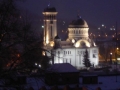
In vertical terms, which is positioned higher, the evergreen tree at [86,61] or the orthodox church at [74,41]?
the orthodox church at [74,41]

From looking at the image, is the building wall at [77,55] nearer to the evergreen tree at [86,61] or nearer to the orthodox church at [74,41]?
the orthodox church at [74,41]

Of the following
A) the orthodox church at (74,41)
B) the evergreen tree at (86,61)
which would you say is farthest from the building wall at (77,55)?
the evergreen tree at (86,61)

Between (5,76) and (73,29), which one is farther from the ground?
(73,29)

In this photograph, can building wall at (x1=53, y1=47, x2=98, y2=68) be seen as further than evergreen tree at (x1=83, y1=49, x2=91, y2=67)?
Yes

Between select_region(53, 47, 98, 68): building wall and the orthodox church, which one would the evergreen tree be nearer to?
select_region(53, 47, 98, 68): building wall

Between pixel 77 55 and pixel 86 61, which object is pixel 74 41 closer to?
pixel 77 55

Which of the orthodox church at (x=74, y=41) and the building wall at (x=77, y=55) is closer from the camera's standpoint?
the building wall at (x=77, y=55)

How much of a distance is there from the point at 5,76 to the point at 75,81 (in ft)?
39.0

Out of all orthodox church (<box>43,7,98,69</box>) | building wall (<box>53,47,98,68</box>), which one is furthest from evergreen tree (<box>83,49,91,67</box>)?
orthodox church (<box>43,7,98,69</box>)

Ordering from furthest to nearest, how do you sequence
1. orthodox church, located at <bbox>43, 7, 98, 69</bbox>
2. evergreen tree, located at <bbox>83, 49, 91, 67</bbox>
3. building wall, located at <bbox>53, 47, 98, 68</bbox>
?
orthodox church, located at <bbox>43, 7, 98, 69</bbox> < building wall, located at <bbox>53, 47, 98, 68</bbox> < evergreen tree, located at <bbox>83, 49, 91, 67</bbox>

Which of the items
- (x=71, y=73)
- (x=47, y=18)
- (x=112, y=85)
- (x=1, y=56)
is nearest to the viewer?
(x=1, y=56)

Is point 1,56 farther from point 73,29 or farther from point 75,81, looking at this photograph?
point 73,29

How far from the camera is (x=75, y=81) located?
57.8 ft

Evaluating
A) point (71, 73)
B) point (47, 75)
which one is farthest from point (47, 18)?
point (47, 75)
